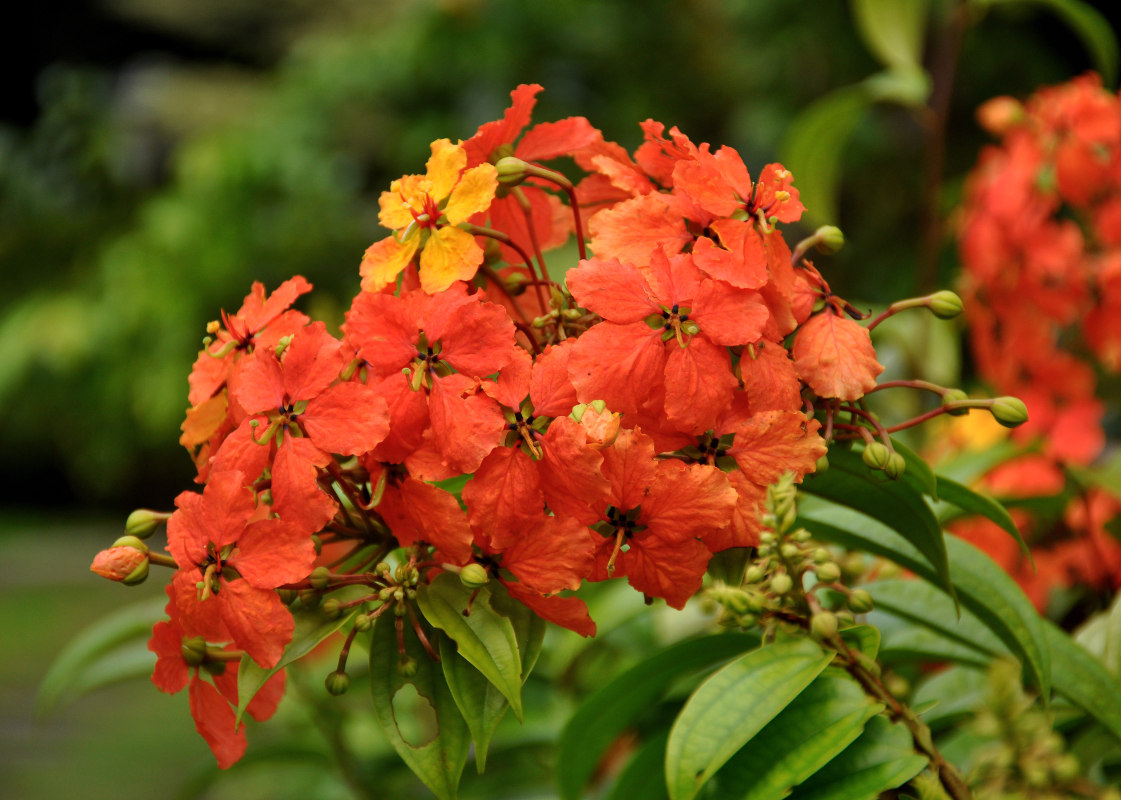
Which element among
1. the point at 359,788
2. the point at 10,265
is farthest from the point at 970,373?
the point at 10,265

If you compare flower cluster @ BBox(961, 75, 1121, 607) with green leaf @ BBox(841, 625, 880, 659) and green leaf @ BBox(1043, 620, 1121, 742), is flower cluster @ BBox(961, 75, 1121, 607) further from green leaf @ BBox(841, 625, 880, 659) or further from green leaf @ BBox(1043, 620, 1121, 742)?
green leaf @ BBox(841, 625, 880, 659)

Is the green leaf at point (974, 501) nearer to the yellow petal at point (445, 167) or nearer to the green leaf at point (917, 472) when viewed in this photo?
the green leaf at point (917, 472)

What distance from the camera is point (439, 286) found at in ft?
1.53

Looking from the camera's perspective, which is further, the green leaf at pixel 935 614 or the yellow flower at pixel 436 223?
the green leaf at pixel 935 614

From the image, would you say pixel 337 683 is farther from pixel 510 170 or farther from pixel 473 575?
pixel 510 170

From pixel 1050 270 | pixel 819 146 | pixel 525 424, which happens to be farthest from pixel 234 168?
pixel 525 424

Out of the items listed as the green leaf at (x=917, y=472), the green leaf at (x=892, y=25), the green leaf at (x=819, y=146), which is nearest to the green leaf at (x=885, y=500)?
the green leaf at (x=917, y=472)

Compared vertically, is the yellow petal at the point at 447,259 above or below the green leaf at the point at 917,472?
above

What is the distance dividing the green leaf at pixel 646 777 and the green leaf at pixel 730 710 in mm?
133

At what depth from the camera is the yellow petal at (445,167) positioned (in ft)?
1.59

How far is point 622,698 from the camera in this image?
0.59 metres

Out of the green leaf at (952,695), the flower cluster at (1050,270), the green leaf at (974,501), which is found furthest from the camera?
the flower cluster at (1050,270)

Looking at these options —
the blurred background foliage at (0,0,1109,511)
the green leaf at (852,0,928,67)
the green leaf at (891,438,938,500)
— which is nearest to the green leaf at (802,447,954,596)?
the green leaf at (891,438,938,500)

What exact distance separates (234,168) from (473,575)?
172 inches
